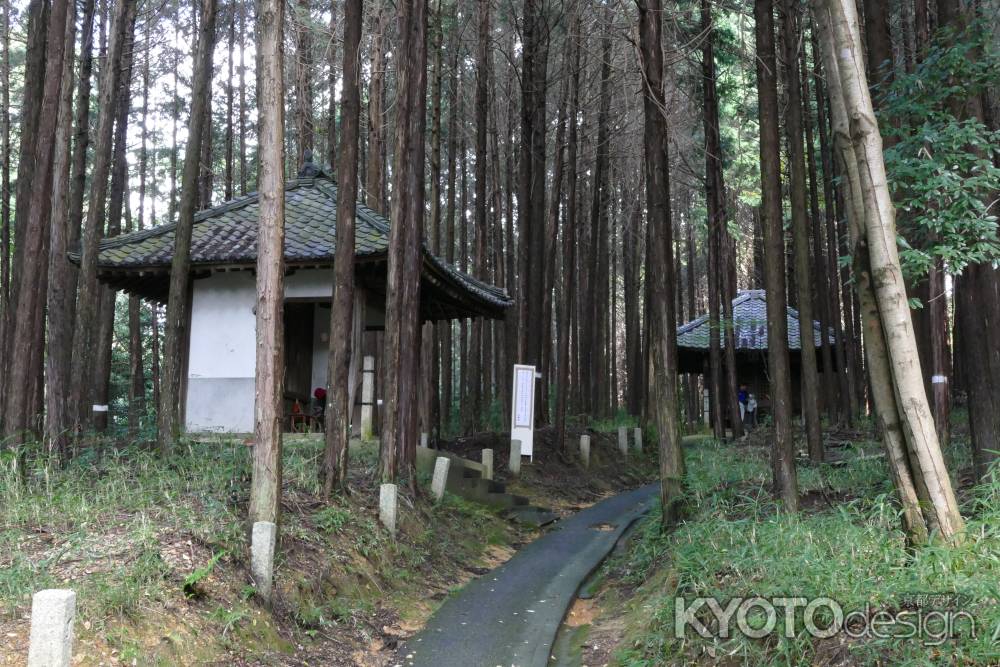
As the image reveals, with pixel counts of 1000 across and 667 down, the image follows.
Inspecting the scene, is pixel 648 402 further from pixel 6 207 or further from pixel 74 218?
pixel 6 207

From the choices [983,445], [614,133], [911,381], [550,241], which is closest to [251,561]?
[911,381]

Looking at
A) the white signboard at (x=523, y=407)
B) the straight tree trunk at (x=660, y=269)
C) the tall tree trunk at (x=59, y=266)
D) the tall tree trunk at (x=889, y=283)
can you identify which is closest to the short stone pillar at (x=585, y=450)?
the white signboard at (x=523, y=407)

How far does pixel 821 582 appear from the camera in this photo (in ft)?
16.3

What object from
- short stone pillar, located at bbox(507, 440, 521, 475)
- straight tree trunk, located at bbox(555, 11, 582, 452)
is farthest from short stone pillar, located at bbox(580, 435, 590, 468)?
short stone pillar, located at bbox(507, 440, 521, 475)

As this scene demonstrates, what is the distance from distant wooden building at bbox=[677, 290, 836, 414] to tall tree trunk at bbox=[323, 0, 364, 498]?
17.4 m

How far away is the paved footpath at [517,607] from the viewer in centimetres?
681

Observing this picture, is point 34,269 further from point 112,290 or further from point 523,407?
point 523,407

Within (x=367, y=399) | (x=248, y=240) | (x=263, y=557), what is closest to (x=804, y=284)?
(x=367, y=399)

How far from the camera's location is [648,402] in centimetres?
2355

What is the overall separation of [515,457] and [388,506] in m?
6.21

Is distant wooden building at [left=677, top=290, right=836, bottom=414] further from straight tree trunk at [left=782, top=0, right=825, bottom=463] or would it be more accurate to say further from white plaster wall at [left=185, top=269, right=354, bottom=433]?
white plaster wall at [left=185, top=269, right=354, bottom=433]

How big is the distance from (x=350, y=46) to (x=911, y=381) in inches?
308

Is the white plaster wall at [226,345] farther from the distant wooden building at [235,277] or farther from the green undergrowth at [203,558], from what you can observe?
the green undergrowth at [203,558]

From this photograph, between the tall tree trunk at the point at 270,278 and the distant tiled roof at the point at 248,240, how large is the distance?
15.0 feet
